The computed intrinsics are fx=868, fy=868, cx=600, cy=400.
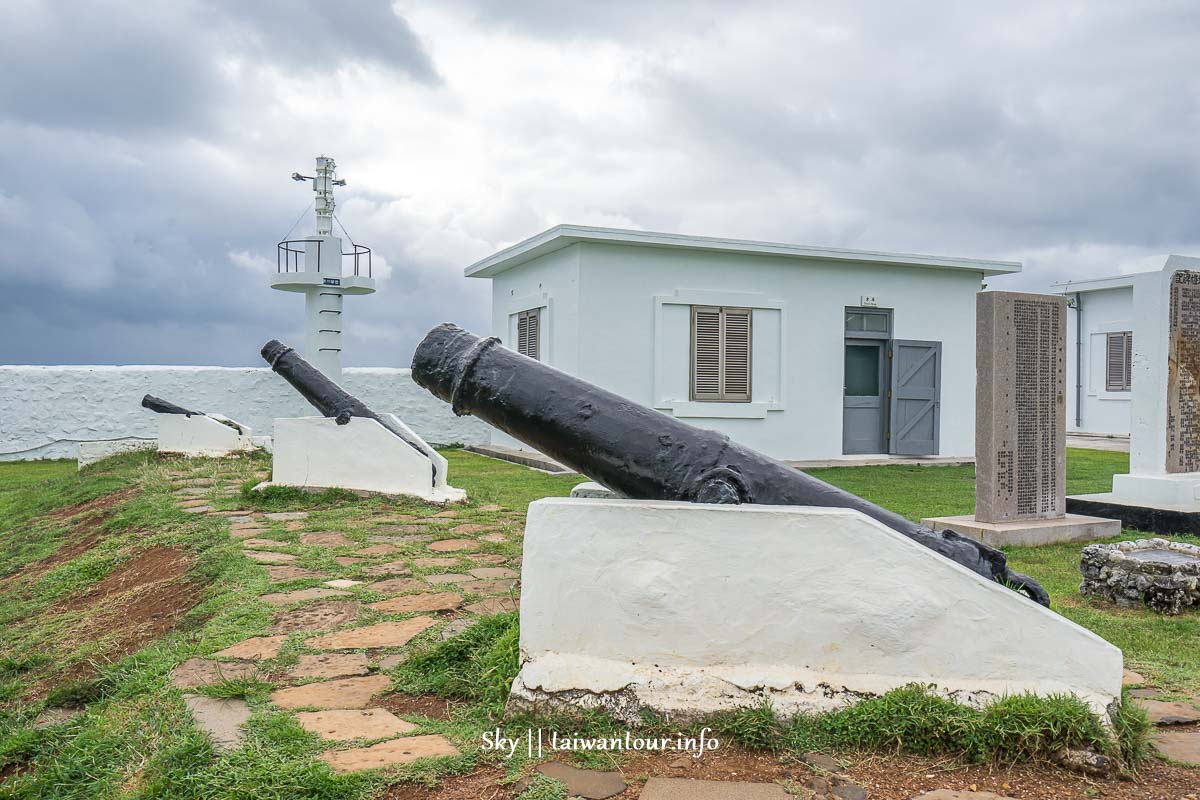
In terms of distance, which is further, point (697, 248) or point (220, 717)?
point (697, 248)

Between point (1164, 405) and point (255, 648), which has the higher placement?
point (1164, 405)

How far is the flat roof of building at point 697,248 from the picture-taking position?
1230cm

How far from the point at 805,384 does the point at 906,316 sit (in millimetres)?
2298

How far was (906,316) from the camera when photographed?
14.5 meters

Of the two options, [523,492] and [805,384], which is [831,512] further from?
[805,384]

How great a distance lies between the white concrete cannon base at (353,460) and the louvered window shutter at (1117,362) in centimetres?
1862

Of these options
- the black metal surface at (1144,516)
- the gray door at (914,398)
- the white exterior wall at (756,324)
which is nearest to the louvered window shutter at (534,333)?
the white exterior wall at (756,324)

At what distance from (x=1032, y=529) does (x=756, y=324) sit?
695 centimetres

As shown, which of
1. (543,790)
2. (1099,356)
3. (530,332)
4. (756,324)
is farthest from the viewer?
(1099,356)

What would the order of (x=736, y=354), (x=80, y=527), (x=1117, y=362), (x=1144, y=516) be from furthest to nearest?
(x=1117, y=362) < (x=736, y=354) < (x=80, y=527) < (x=1144, y=516)

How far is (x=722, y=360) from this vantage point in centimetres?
1316

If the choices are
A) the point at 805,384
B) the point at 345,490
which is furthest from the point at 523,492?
the point at 805,384

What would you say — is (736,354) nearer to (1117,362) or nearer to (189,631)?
(189,631)

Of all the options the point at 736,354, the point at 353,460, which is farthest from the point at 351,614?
the point at 736,354
